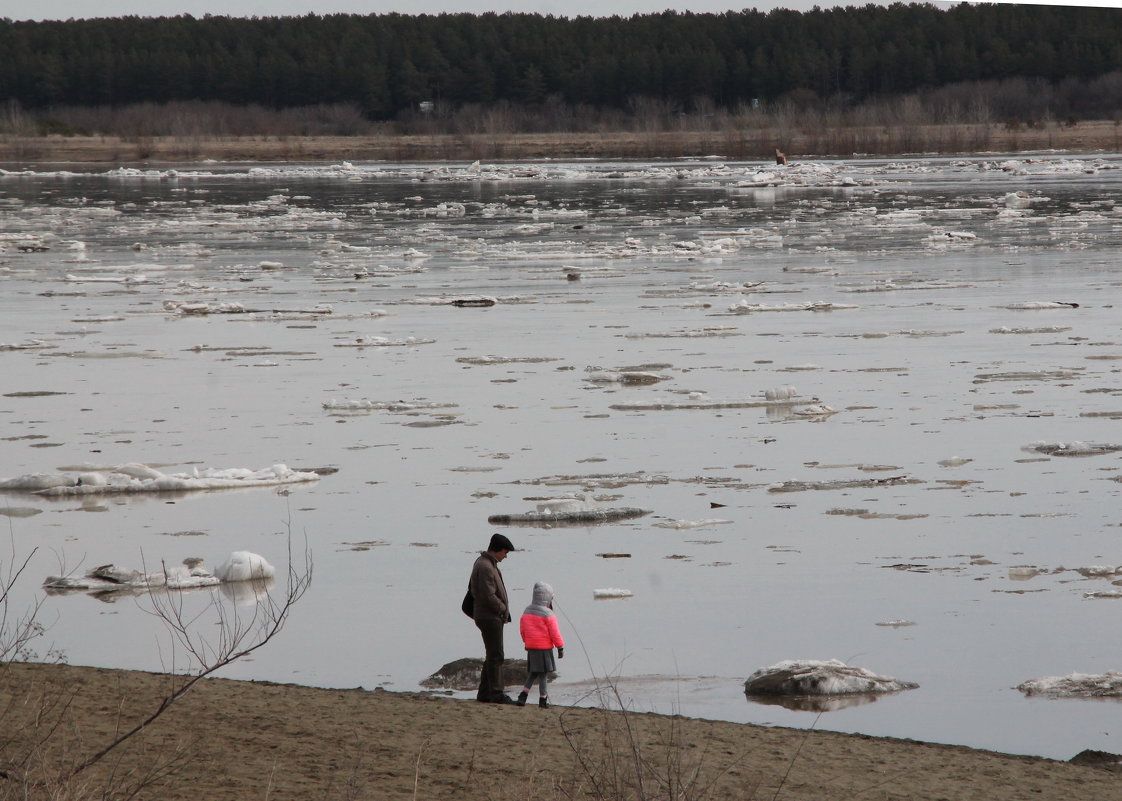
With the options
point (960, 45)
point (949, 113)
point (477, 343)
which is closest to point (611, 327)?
point (477, 343)

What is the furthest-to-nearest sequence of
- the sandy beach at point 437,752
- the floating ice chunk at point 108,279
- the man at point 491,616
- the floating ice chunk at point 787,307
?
the floating ice chunk at point 108,279 < the floating ice chunk at point 787,307 < the man at point 491,616 < the sandy beach at point 437,752

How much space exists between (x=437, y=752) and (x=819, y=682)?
2031 mm

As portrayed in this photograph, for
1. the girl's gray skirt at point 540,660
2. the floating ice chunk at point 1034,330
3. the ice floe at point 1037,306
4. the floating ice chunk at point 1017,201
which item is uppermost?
the girl's gray skirt at point 540,660

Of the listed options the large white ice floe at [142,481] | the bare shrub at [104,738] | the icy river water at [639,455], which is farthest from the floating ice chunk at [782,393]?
the bare shrub at [104,738]

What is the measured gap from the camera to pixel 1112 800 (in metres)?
6.32

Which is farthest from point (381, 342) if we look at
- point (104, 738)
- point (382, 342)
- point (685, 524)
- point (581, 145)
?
point (581, 145)

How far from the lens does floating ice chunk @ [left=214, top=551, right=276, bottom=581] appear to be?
952cm

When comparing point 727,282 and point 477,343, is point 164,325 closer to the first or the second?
point 477,343

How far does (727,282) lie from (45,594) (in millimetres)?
17593

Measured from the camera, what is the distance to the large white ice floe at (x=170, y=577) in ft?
31.2

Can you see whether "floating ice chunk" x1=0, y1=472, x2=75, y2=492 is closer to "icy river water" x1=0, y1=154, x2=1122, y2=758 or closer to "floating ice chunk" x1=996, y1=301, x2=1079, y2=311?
"icy river water" x1=0, y1=154, x2=1122, y2=758

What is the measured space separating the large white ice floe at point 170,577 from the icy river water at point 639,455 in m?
0.21

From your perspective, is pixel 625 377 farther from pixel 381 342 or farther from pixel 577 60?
pixel 577 60

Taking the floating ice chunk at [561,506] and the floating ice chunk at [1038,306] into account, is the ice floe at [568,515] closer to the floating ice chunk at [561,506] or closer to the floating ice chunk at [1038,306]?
the floating ice chunk at [561,506]
